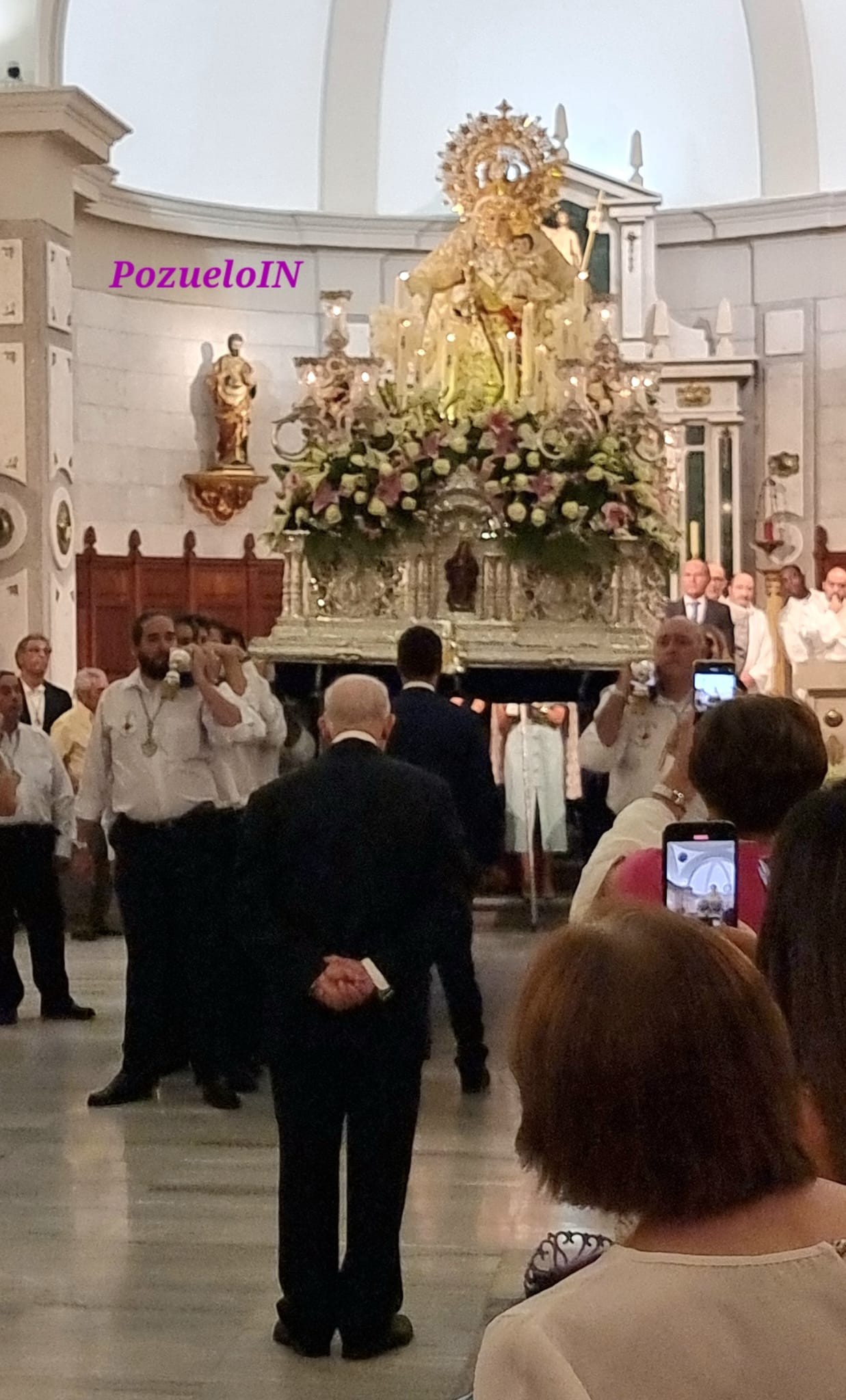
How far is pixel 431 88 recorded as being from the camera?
1734 centimetres

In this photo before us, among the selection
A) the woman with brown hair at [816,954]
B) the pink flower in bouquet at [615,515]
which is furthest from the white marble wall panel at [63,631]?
the woman with brown hair at [816,954]

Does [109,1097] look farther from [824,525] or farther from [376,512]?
[824,525]

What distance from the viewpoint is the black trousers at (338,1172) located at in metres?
4.30

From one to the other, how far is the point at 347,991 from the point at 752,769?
4.77 ft

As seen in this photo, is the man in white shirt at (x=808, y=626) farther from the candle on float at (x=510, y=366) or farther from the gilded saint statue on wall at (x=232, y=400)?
the gilded saint statue on wall at (x=232, y=400)

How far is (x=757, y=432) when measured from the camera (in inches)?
655

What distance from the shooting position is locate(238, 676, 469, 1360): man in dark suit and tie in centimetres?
431

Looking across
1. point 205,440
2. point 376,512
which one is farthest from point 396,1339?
point 205,440

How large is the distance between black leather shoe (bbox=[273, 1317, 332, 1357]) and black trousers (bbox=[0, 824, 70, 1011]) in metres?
3.95

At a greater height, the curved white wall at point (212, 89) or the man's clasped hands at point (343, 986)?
the curved white wall at point (212, 89)

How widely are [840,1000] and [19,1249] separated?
346cm

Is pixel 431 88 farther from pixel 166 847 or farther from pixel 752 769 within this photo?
pixel 752 769

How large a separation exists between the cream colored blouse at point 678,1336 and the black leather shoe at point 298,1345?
296cm

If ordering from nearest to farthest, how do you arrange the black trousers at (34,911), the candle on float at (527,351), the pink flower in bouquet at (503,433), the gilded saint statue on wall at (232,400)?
the black trousers at (34,911) < the pink flower in bouquet at (503,433) < the candle on float at (527,351) < the gilded saint statue on wall at (232,400)
